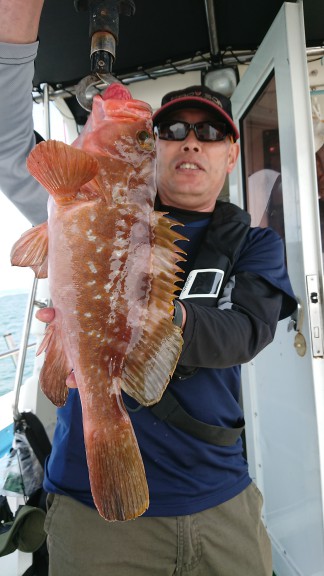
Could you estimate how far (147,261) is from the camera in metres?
1.14

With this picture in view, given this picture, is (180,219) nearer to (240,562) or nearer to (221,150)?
(221,150)

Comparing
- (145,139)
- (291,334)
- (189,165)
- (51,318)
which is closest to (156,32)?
(189,165)

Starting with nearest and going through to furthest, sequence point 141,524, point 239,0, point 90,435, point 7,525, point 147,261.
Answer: point 90,435 < point 147,261 < point 141,524 < point 7,525 < point 239,0

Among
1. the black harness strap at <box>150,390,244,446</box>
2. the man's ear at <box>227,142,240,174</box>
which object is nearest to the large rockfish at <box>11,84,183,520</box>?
the black harness strap at <box>150,390,244,446</box>

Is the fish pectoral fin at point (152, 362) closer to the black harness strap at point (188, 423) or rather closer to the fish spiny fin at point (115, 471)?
the fish spiny fin at point (115, 471)

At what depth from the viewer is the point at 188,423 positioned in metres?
1.53

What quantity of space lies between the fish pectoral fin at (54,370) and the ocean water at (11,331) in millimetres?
2514

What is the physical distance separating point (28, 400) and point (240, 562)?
2.16m

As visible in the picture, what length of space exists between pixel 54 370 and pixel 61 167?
22.6 inches

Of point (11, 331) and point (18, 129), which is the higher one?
point (18, 129)

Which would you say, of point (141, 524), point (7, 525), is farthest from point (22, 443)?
point (141, 524)

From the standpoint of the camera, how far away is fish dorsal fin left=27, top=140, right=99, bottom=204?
1.00 metres

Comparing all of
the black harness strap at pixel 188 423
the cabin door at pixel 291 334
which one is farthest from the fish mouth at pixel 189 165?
the black harness strap at pixel 188 423

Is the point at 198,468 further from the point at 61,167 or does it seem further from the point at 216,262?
the point at 61,167
